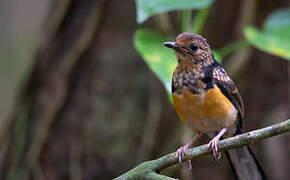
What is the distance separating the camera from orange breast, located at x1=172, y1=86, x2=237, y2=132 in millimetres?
2613

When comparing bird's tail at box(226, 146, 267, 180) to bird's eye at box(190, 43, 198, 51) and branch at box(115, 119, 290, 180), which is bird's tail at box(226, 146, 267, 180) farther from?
branch at box(115, 119, 290, 180)

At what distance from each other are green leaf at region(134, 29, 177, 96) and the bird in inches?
2.8

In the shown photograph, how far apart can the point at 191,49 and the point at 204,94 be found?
292 mm

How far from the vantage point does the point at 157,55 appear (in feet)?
10.2

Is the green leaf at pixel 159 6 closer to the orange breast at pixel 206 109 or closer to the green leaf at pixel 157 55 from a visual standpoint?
the green leaf at pixel 157 55

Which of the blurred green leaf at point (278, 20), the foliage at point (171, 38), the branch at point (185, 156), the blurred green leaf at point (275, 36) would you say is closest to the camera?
the branch at point (185, 156)

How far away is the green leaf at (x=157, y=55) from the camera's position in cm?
282

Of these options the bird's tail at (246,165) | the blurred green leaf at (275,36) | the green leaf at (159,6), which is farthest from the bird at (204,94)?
the blurred green leaf at (275,36)

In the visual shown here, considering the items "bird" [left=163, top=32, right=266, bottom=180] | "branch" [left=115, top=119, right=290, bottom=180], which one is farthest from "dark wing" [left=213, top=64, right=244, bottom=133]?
"branch" [left=115, top=119, right=290, bottom=180]

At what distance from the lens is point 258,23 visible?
14.3 ft

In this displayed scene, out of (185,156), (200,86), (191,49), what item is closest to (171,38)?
(191,49)

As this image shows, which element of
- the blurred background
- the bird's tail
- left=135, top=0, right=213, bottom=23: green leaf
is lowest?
the bird's tail

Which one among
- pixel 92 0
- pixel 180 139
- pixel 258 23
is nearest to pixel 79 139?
pixel 180 139

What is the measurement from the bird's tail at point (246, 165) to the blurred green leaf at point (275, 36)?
2.47 ft
